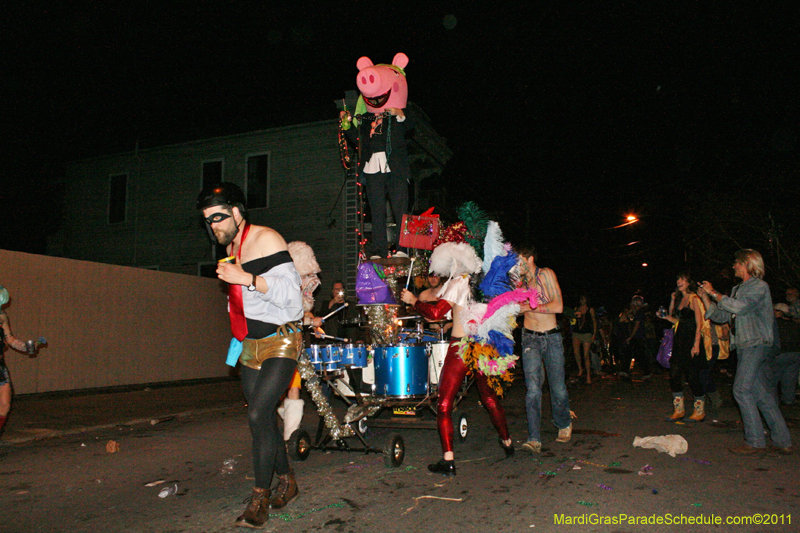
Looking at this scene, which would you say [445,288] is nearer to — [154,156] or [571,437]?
[571,437]

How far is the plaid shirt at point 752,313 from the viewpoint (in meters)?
5.81

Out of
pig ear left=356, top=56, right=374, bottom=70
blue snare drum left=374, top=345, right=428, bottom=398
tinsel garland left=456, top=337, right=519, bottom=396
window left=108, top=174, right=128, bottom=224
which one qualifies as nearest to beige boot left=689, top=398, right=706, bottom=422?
tinsel garland left=456, top=337, right=519, bottom=396

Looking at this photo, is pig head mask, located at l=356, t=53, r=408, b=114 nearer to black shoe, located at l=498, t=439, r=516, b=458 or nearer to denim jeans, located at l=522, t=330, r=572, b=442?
denim jeans, located at l=522, t=330, r=572, b=442

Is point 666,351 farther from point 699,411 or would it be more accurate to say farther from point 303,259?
point 303,259

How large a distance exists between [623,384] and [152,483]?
11.3 m

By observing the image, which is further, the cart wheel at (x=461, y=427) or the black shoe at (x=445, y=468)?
the cart wheel at (x=461, y=427)

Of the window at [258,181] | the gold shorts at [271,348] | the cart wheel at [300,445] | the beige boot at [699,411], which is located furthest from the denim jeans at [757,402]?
the window at [258,181]

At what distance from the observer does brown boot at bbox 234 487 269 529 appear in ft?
11.8

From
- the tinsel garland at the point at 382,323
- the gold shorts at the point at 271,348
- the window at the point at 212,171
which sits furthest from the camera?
the window at the point at 212,171

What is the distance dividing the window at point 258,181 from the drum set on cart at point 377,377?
13546 millimetres

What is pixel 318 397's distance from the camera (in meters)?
5.53

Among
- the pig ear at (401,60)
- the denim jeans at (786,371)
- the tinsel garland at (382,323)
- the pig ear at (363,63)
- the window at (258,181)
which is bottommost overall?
the denim jeans at (786,371)

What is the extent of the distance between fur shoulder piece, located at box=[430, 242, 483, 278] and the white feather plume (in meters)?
0.16

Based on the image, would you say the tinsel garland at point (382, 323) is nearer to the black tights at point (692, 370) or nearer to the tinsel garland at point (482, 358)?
the tinsel garland at point (482, 358)
